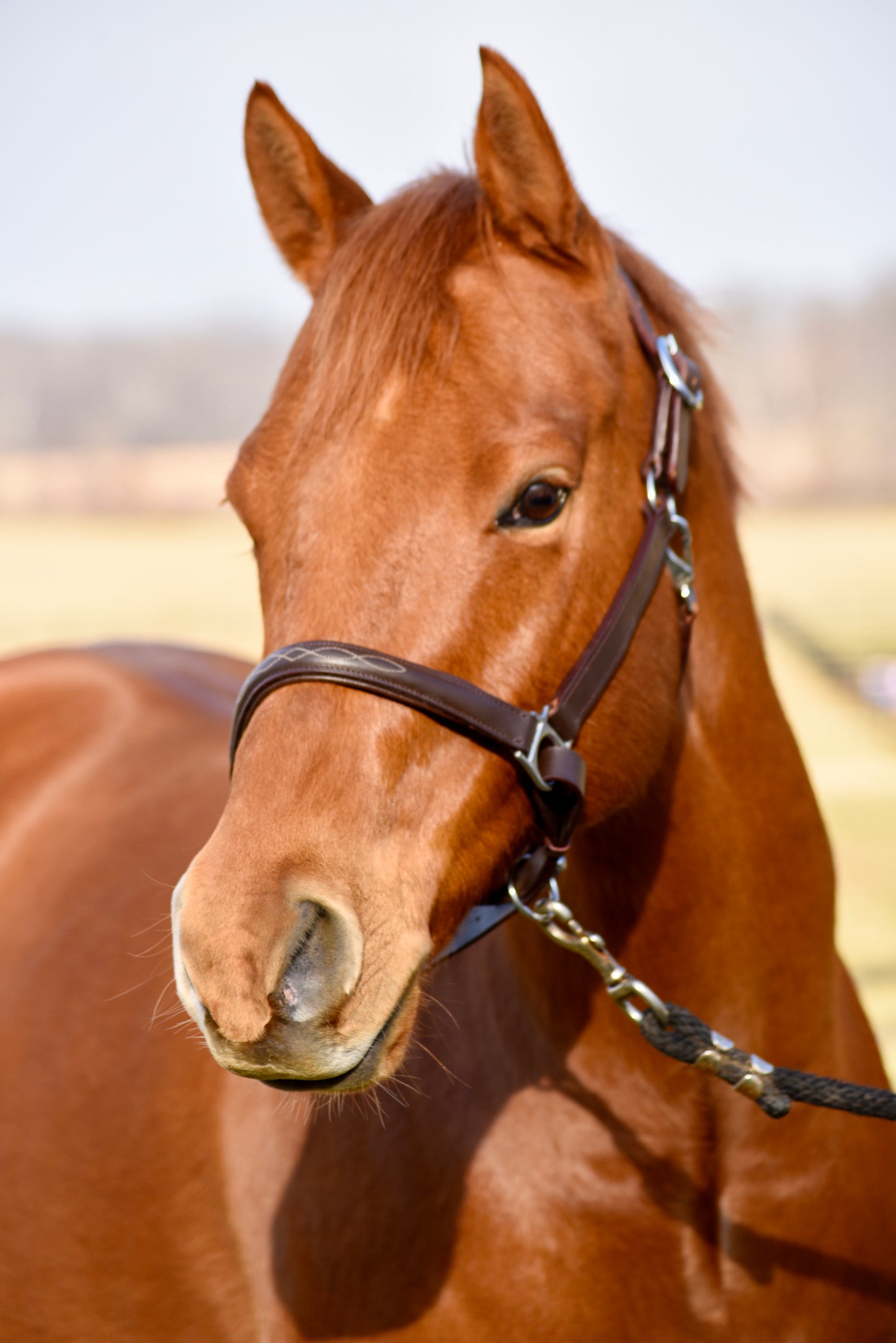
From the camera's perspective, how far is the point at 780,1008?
172 centimetres

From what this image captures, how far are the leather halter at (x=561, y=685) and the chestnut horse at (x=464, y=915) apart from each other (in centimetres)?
2

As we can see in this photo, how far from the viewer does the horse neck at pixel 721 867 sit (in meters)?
1.66

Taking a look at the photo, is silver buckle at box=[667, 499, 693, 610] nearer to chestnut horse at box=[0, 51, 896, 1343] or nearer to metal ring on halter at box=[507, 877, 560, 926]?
chestnut horse at box=[0, 51, 896, 1343]

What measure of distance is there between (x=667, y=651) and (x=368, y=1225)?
3.16 ft

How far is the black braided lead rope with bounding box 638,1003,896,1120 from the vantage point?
1545mm

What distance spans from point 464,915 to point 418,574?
43 cm

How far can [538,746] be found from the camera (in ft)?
4.51

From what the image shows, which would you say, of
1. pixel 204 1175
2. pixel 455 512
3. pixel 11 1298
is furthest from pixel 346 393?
pixel 11 1298

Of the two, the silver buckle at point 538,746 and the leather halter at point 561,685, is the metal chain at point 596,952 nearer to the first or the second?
the leather halter at point 561,685

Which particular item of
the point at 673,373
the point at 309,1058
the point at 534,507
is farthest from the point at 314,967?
the point at 673,373

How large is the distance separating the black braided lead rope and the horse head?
1.08ft

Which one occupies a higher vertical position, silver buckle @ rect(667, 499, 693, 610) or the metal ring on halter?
silver buckle @ rect(667, 499, 693, 610)

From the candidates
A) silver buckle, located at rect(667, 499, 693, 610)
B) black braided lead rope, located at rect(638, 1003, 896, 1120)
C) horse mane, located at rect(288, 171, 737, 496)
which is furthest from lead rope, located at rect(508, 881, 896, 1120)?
horse mane, located at rect(288, 171, 737, 496)

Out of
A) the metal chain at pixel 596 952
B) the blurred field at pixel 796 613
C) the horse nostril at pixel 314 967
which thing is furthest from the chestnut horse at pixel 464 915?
the blurred field at pixel 796 613
